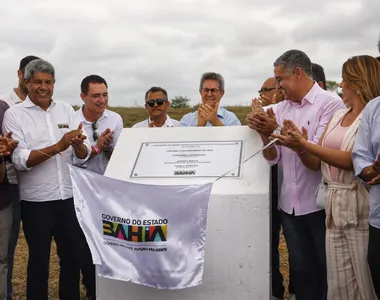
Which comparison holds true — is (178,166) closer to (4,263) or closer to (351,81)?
(351,81)

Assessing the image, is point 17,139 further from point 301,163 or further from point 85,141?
point 301,163

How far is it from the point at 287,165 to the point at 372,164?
3.35 feet

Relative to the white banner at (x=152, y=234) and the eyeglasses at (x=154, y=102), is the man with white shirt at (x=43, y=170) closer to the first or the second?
the white banner at (x=152, y=234)

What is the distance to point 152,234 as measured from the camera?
4012 millimetres

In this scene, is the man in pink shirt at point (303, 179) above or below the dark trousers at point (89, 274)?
above

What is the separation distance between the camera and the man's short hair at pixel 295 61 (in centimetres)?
436

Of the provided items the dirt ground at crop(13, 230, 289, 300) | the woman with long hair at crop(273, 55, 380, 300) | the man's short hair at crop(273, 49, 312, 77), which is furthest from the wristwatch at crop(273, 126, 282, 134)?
the dirt ground at crop(13, 230, 289, 300)

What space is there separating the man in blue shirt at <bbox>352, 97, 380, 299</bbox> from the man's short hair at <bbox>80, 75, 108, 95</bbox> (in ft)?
10.3

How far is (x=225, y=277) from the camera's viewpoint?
13.6ft

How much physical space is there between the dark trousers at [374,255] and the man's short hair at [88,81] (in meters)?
3.41

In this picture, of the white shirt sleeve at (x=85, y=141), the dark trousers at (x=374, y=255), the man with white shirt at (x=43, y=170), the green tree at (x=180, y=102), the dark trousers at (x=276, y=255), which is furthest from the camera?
the green tree at (x=180, y=102)

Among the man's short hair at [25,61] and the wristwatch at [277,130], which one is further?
the man's short hair at [25,61]

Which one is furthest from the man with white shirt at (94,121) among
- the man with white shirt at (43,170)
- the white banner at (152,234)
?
the white banner at (152,234)

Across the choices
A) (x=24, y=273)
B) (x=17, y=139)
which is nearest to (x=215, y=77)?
(x=17, y=139)
